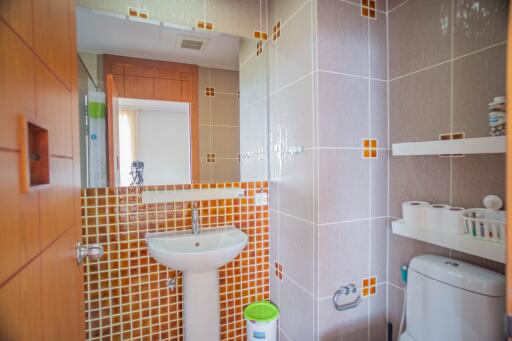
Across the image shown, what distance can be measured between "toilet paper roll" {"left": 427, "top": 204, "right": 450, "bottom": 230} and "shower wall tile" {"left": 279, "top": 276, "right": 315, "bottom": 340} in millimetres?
670

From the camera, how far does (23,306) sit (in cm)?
45

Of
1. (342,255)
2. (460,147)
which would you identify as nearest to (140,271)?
(342,255)

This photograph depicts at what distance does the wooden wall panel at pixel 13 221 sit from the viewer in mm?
389

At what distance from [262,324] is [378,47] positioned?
1.75 m

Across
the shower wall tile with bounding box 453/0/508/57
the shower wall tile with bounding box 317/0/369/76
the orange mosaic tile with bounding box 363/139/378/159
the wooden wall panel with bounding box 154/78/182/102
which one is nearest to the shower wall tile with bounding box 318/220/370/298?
the orange mosaic tile with bounding box 363/139/378/159

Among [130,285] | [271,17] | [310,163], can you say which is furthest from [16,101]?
[271,17]

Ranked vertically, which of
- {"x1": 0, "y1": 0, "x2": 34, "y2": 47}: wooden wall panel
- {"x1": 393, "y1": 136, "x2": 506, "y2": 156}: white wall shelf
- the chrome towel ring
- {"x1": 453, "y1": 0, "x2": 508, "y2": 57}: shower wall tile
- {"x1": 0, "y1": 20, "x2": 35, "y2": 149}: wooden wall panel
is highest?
{"x1": 453, "y1": 0, "x2": 508, "y2": 57}: shower wall tile

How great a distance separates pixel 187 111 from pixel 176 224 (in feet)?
2.34

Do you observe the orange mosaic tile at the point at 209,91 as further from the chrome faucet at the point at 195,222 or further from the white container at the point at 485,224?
the white container at the point at 485,224

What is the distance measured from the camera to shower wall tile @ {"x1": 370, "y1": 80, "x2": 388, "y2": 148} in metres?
1.42

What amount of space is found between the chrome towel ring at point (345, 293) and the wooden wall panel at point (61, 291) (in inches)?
44.1

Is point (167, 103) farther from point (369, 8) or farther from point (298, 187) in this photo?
point (369, 8)

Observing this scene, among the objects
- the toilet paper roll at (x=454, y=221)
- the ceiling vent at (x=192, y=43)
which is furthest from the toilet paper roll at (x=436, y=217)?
the ceiling vent at (x=192, y=43)

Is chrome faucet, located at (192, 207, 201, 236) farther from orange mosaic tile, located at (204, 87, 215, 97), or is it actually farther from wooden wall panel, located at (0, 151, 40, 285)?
wooden wall panel, located at (0, 151, 40, 285)
